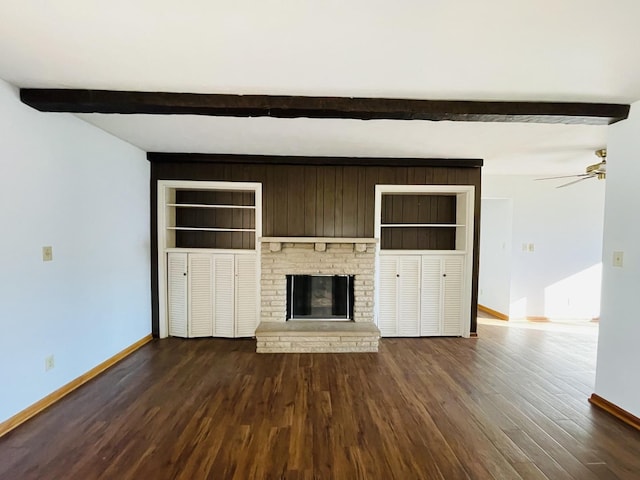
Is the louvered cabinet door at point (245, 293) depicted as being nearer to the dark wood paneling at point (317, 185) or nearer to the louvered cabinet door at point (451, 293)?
the dark wood paneling at point (317, 185)

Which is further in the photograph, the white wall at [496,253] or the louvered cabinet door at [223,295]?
the white wall at [496,253]

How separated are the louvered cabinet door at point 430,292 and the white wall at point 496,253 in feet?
5.45

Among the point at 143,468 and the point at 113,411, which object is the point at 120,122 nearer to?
the point at 113,411

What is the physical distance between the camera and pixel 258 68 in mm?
1784

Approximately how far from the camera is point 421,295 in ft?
13.2

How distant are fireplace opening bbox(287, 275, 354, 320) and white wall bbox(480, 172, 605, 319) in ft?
9.17

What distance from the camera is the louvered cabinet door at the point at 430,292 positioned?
402cm

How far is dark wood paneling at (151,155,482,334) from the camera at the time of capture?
12.6ft

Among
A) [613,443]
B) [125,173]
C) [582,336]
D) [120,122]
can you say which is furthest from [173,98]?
[582,336]

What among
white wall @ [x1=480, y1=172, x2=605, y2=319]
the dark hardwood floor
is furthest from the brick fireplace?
white wall @ [x1=480, y1=172, x2=605, y2=319]

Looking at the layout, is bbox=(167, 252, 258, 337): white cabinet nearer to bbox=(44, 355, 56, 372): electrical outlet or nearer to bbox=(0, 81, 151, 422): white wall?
bbox=(0, 81, 151, 422): white wall

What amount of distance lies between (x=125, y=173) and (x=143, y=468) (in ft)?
9.44

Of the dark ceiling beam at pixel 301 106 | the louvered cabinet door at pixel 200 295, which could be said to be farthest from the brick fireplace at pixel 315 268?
the dark ceiling beam at pixel 301 106

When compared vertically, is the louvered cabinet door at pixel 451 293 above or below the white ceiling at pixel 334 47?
below
